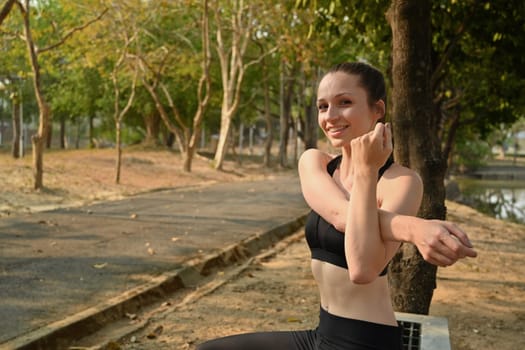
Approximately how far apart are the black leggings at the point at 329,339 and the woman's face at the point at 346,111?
67 centimetres

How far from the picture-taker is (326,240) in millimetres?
2447

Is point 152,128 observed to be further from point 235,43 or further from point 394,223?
point 394,223

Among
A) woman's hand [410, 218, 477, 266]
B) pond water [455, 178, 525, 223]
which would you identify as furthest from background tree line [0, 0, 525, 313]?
pond water [455, 178, 525, 223]

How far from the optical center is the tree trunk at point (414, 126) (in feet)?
16.8

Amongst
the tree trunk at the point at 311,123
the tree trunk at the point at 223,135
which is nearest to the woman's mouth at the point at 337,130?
the tree trunk at the point at 223,135

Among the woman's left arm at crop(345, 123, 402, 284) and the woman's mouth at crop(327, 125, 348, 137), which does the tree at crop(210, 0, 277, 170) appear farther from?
the woman's left arm at crop(345, 123, 402, 284)

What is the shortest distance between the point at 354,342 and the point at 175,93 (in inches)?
1329

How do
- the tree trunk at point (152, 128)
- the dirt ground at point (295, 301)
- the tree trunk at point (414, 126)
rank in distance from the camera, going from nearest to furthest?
the tree trunk at point (414, 126), the dirt ground at point (295, 301), the tree trunk at point (152, 128)

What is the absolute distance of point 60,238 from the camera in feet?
31.8

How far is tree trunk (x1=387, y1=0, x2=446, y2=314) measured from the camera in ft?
16.8

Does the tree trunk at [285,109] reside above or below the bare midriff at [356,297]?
above

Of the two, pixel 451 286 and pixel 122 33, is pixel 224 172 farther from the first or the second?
pixel 451 286

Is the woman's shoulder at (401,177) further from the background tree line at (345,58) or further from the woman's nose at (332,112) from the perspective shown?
the background tree line at (345,58)

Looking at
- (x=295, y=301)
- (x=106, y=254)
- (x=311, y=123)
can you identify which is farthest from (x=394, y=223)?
(x=311, y=123)
